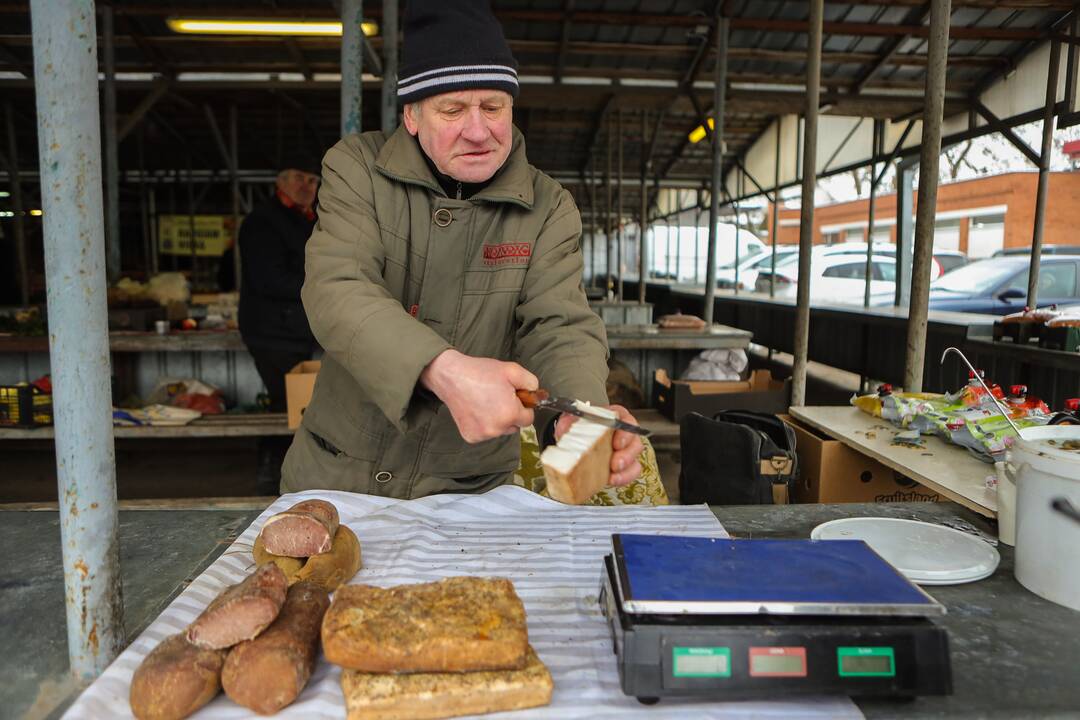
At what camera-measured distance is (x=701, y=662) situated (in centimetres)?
100

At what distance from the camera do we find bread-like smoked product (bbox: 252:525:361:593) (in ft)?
4.36

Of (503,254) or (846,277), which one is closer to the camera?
(503,254)

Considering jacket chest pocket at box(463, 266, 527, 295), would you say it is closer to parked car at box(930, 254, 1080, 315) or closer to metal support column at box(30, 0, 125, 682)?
metal support column at box(30, 0, 125, 682)

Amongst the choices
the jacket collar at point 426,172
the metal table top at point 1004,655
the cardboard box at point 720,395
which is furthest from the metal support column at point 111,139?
the metal table top at point 1004,655

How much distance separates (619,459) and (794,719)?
551mm

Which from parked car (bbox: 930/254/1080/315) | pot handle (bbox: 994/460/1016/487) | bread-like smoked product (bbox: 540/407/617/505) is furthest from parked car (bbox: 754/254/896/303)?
bread-like smoked product (bbox: 540/407/617/505)

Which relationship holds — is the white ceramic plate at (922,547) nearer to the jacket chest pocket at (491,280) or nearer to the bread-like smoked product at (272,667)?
the jacket chest pocket at (491,280)

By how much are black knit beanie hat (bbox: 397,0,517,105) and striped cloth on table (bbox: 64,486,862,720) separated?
100 cm

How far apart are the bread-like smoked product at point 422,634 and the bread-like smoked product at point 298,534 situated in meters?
0.27

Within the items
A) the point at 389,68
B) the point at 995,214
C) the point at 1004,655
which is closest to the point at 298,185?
the point at 389,68

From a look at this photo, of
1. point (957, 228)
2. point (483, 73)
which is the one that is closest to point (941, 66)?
point (483, 73)

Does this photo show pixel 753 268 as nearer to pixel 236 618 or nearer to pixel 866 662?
pixel 866 662

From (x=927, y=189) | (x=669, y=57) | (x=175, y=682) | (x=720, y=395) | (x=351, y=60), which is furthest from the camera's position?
(x=669, y=57)

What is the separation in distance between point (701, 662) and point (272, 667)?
0.59m
